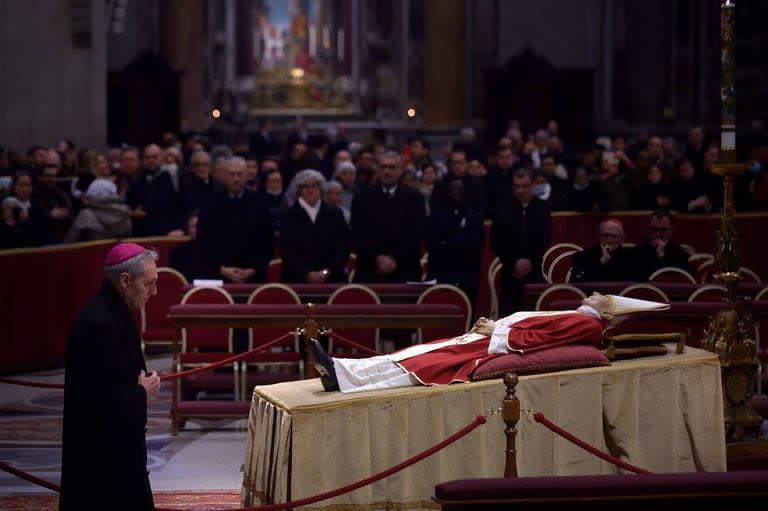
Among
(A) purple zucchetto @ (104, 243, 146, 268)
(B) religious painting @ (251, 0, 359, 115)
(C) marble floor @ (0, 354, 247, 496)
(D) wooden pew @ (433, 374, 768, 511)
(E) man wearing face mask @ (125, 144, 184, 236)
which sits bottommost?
(C) marble floor @ (0, 354, 247, 496)

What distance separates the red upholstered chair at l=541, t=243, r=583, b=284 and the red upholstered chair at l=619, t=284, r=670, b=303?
0.72 m

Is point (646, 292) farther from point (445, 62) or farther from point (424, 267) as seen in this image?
point (445, 62)

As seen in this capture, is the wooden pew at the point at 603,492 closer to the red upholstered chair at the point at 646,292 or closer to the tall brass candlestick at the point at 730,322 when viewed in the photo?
the tall brass candlestick at the point at 730,322

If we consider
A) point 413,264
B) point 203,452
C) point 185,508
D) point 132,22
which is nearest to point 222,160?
point 413,264

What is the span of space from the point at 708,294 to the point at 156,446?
4332mm

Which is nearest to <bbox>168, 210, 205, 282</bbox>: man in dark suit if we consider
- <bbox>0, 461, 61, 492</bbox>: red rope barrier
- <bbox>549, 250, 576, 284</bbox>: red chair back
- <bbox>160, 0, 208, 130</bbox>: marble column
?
<bbox>549, 250, 576, 284</bbox>: red chair back

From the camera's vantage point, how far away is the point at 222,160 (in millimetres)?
16453

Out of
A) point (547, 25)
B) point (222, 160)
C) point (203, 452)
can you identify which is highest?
point (547, 25)

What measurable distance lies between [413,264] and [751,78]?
1654 centimetres

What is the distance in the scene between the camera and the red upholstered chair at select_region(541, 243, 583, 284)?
12770 millimetres

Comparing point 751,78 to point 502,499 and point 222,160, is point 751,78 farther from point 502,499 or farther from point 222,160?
point 502,499

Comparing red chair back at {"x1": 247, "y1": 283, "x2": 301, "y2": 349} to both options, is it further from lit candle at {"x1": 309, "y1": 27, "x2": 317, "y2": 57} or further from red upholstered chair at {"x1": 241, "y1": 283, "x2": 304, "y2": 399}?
lit candle at {"x1": 309, "y1": 27, "x2": 317, "y2": 57}

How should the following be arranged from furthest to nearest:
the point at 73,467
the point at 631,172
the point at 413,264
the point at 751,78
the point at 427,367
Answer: the point at 751,78
the point at 631,172
the point at 413,264
the point at 427,367
the point at 73,467

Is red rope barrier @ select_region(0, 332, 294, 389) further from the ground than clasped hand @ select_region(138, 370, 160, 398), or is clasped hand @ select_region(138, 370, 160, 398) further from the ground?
clasped hand @ select_region(138, 370, 160, 398)
